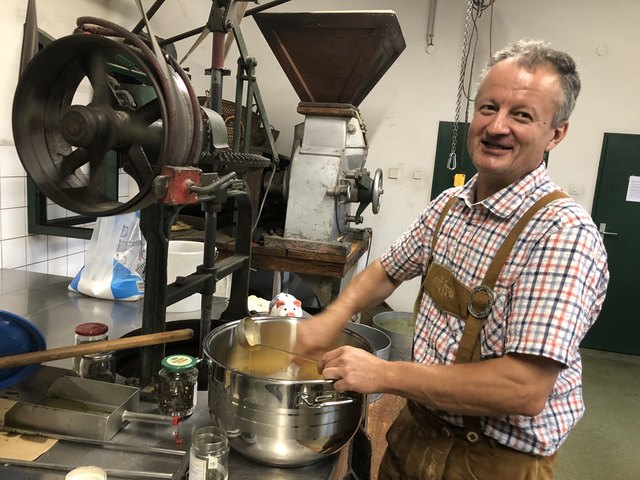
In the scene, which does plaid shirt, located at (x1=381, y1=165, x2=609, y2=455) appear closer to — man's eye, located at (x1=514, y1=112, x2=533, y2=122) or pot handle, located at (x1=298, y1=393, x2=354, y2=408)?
man's eye, located at (x1=514, y1=112, x2=533, y2=122)

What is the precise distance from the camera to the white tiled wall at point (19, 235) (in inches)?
88.0

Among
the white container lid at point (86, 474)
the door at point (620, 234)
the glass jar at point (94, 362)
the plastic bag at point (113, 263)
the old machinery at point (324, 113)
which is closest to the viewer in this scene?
the white container lid at point (86, 474)

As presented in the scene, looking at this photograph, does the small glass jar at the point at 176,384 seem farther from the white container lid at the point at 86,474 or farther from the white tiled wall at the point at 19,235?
the white tiled wall at the point at 19,235

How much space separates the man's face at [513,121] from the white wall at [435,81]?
321cm

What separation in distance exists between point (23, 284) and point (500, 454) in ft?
6.73

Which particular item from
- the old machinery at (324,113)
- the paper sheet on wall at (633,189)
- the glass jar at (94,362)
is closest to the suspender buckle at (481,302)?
the glass jar at (94,362)

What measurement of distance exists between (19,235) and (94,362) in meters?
1.44

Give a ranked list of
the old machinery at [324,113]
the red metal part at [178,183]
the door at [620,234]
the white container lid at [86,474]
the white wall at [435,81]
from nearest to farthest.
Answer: the white container lid at [86,474]
the red metal part at [178,183]
the old machinery at [324,113]
the white wall at [435,81]
the door at [620,234]

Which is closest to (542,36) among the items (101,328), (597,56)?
(597,56)

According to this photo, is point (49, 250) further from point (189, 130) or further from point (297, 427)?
point (297, 427)

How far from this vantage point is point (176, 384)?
115cm

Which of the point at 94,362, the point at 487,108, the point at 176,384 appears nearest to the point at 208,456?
the point at 176,384

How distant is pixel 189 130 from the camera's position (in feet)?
3.41

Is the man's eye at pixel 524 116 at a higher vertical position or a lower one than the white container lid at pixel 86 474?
higher
